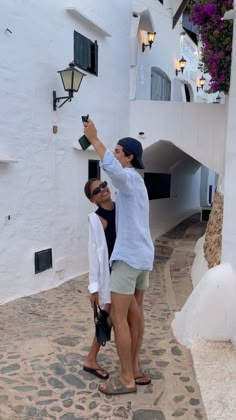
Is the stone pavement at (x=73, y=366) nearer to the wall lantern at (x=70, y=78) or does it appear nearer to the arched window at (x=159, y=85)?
the wall lantern at (x=70, y=78)

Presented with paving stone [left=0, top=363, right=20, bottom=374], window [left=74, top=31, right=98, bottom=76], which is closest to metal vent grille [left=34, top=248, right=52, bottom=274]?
paving stone [left=0, top=363, right=20, bottom=374]

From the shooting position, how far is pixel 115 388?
2.81 metres

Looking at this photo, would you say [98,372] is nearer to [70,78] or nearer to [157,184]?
[70,78]

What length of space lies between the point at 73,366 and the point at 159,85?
30.8 ft

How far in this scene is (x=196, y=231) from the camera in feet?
36.7

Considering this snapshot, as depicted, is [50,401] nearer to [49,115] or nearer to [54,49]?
[49,115]

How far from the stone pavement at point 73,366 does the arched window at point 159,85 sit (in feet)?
22.5

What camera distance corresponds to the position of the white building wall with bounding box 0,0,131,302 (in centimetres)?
502

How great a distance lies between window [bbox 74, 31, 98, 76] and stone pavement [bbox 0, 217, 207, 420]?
389 cm

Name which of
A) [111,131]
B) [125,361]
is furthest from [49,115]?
[125,361]

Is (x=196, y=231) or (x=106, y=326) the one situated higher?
(x=106, y=326)

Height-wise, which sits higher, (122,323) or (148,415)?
(122,323)

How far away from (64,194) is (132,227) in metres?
3.78

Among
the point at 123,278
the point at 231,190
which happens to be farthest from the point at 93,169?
the point at 123,278
